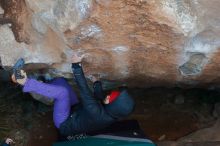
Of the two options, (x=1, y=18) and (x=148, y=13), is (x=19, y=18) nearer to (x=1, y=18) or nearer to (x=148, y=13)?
(x=1, y=18)

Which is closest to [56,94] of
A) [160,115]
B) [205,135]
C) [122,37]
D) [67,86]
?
[67,86]

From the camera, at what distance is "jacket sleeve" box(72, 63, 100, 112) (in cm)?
335

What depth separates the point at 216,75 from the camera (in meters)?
3.71

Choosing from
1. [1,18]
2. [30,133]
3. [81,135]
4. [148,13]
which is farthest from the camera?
[30,133]

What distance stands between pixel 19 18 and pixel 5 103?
3.57 ft

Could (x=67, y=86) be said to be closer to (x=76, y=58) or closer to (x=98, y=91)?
(x=98, y=91)

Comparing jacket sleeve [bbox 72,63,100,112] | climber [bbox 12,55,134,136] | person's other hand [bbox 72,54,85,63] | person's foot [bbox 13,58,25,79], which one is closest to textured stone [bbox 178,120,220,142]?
climber [bbox 12,55,134,136]

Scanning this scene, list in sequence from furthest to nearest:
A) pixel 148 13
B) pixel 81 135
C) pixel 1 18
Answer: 1. pixel 81 135
2. pixel 1 18
3. pixel 148 13

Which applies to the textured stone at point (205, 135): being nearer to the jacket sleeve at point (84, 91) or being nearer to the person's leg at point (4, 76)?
the jacket sleeve at point (84, 91)

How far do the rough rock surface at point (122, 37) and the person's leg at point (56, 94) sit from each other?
18cm

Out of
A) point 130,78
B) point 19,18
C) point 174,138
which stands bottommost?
point 174,138

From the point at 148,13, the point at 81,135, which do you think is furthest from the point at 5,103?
the point at 148,13

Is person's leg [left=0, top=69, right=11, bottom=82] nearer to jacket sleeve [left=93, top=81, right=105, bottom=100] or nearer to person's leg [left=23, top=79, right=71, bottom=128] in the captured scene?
person's leg [left=23, top=79, right=71, bottom=128]

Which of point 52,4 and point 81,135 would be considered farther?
point 81,135
